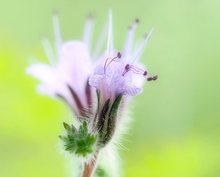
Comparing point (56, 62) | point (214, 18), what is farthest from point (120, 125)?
point (214, 18)

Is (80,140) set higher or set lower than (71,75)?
lower

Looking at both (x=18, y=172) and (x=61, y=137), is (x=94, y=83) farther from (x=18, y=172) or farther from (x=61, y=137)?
(x=18, y=172)

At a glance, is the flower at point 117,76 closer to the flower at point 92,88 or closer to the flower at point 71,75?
the flower at point 92,88

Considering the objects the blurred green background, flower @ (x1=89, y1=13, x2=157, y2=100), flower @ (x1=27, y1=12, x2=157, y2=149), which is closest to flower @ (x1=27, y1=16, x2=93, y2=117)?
flower @ (x1=27, y1=12, x2=157, y2=149)

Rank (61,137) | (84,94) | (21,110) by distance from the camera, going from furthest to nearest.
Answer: (21,110) → (84,94) → (61,137)

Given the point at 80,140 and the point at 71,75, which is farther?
the point at 71,75

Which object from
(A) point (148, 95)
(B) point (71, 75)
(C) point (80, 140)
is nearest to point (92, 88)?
(B) point (71, 75)

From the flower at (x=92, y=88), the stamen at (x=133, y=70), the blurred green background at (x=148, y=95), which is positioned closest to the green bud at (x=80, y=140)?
the flower at (x=92, y=88)

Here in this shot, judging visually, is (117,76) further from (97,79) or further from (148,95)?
(148,95)
